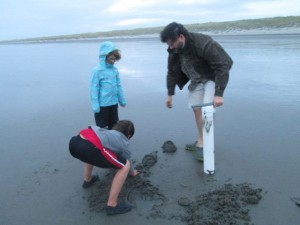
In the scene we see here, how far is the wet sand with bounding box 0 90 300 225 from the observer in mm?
3297

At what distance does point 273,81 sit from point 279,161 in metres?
5.17

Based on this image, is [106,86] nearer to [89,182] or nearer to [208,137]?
[89,182]

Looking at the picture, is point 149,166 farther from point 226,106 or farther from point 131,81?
point 131,81

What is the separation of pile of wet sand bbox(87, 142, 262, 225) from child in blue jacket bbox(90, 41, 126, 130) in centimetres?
96

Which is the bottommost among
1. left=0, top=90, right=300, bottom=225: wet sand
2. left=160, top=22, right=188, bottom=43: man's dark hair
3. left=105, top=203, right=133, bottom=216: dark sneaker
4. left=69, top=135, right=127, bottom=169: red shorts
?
left=0, top=90, right=300, bottom=225: wet sand

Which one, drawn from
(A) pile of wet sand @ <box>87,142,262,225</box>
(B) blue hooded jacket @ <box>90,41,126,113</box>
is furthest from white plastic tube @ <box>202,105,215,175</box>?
(B) blue hooded jacket @ <box>90,41,126,113</box>

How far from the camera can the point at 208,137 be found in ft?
12.9

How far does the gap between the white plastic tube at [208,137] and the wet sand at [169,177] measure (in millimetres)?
126

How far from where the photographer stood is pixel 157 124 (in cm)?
597

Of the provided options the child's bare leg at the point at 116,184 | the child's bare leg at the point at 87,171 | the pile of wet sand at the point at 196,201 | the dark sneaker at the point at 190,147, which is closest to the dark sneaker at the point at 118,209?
the child's bare leg at the point at 116,184

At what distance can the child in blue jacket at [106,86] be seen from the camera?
425 cm

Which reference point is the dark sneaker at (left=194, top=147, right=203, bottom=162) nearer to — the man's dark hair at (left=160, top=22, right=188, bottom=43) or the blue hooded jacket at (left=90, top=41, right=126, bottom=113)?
the blue hooded jacket at (left=90, top=41, right=126, bottom=113)

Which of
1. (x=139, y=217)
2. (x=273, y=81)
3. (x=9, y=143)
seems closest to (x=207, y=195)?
(x=139, y=217)

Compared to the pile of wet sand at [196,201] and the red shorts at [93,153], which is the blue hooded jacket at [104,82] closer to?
the pile of wet sand at [196,201]
